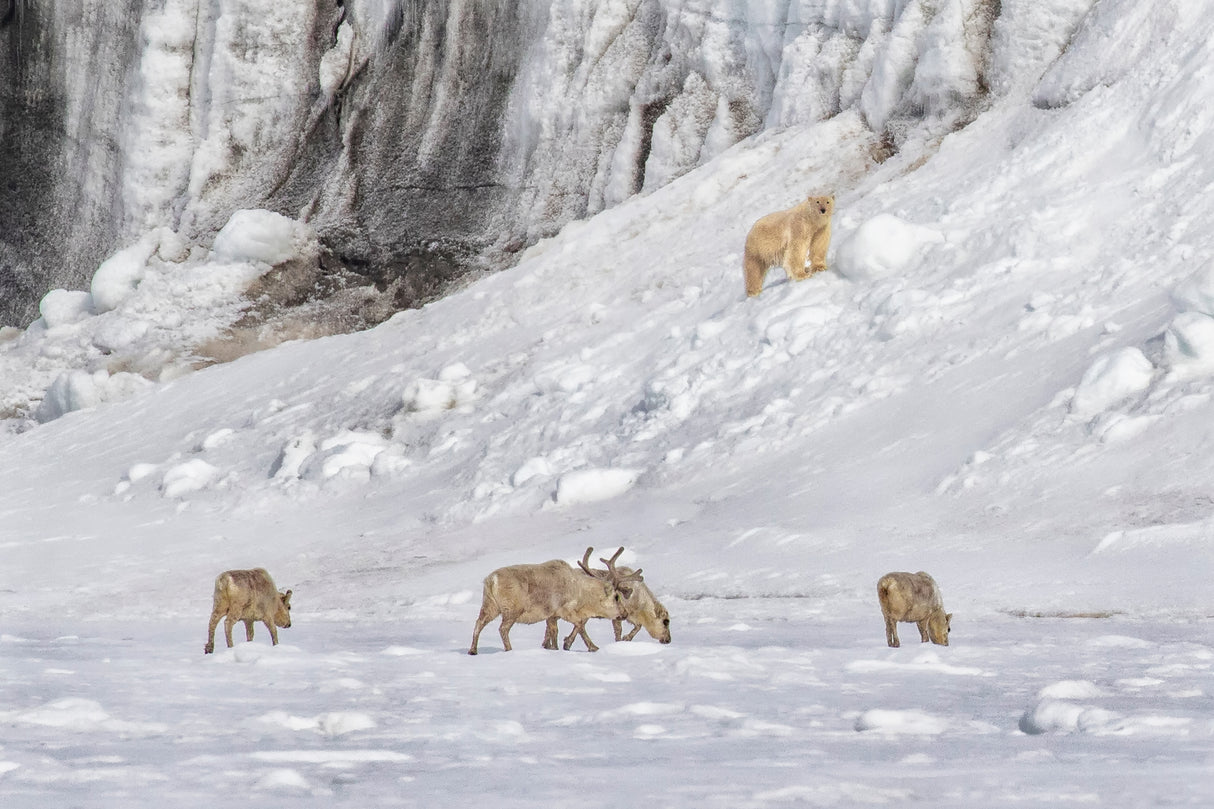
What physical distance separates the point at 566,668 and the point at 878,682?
1.56m

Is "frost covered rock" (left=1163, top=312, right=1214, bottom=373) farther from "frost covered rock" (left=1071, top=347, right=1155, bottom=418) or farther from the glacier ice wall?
the glacier ice wall

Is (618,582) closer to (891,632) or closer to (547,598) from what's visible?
(547,598)

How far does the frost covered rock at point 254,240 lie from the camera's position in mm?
31328

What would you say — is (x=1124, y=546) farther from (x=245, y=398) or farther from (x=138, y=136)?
(x=138, y=136)

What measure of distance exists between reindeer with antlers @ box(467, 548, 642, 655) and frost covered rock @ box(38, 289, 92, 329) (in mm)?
25391

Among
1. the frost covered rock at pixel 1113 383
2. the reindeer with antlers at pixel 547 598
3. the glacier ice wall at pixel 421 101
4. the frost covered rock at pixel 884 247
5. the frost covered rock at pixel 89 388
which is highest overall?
the glacier ice wall at pixel 421 101

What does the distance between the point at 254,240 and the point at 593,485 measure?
17305 mm

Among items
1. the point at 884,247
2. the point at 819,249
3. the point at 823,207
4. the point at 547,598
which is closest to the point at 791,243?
the point at 819,249

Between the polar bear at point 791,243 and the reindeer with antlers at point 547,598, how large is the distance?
10.5 m

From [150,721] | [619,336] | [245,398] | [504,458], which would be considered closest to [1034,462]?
[504,458]

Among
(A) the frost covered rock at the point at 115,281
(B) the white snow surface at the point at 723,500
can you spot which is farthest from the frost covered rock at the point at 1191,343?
(A) the frost covered rock at the point at 115,281

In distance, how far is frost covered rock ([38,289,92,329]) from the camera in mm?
32094

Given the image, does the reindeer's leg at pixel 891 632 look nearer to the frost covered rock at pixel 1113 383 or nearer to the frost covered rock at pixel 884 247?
the frost covered rock at pixel 1113 383

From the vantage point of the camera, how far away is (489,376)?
20.5 m
